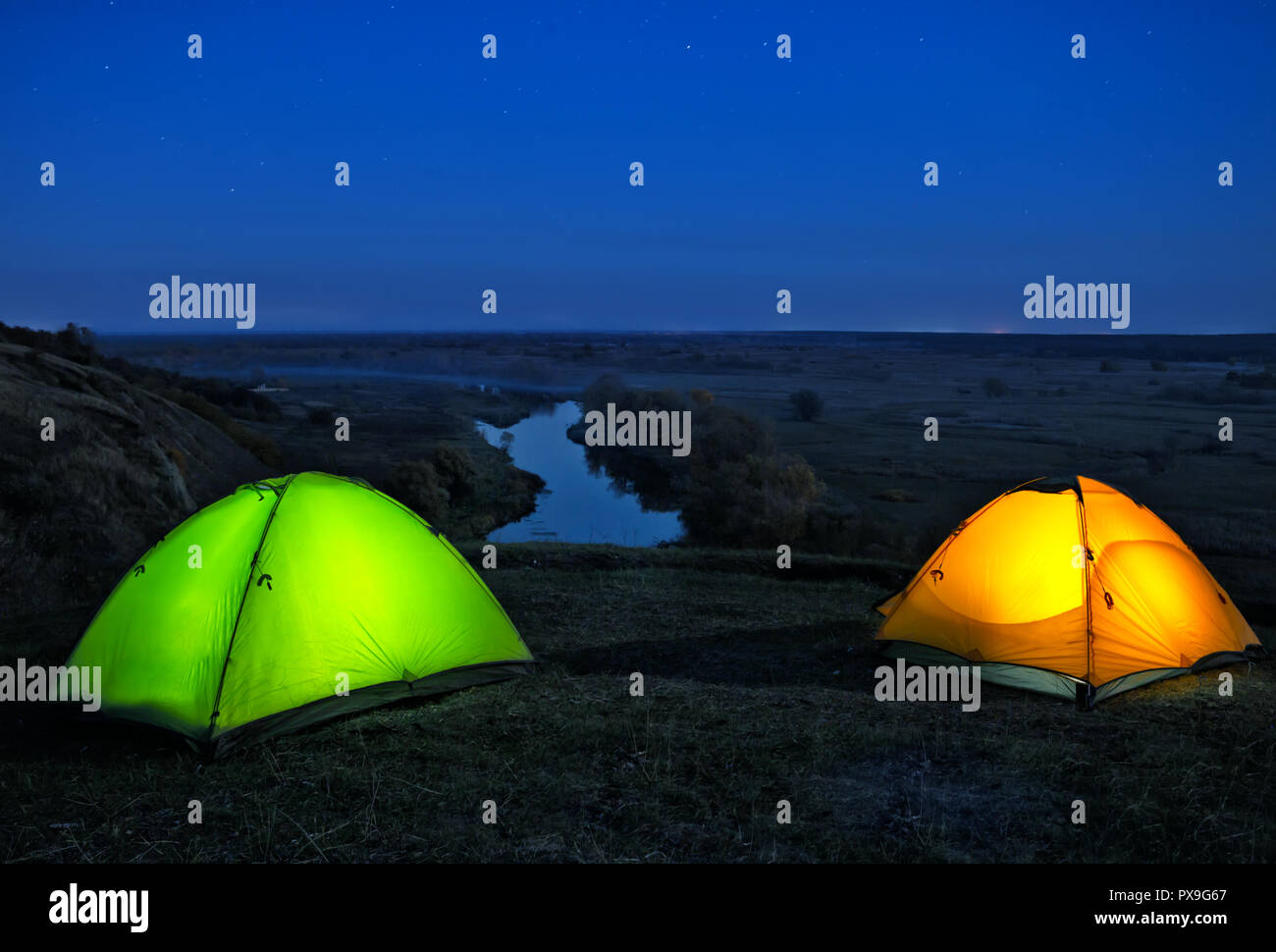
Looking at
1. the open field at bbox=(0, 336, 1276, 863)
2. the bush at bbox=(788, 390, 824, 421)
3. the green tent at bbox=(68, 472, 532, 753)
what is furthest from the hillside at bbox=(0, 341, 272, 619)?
the bush at bbox=(788, 390, 824, 421)

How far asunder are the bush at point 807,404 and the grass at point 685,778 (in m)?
48.9

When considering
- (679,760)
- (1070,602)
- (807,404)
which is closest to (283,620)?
(679,760)

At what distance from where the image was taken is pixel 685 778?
7.09 m

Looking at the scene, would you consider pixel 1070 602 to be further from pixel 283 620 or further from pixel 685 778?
pixel 283 620

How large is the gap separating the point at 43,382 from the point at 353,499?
54.4ft

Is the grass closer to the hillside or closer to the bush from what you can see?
the hillside

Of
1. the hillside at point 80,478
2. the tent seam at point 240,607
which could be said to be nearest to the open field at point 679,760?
the tent seam at point 240,607

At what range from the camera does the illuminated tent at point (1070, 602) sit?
9.35 m

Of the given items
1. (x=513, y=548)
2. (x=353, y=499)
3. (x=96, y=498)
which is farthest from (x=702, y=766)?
(x=96, y=498)

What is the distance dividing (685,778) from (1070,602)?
486 cm

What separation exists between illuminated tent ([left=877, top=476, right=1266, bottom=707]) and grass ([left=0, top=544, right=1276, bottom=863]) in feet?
0.99

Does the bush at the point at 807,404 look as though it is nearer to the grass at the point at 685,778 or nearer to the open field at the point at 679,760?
the open field at the point at 679,760
